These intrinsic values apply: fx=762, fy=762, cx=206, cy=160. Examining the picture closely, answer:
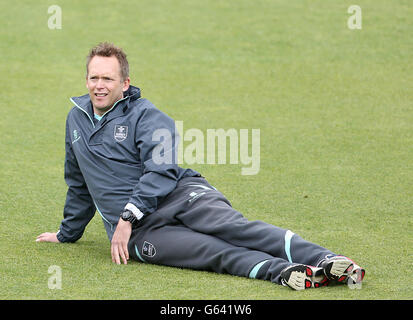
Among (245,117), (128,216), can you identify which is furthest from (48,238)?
(245,117)

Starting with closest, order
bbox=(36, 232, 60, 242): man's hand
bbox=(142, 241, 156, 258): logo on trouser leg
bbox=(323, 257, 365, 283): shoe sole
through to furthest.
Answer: bbox=(323, 257, 365, 283): shoe sole → bbox=(142, 241, 156, 258): logo on trouser leg → bbox=(36, 232, 60, 242): man's hand

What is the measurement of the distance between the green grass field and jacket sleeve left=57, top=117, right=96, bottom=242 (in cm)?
13

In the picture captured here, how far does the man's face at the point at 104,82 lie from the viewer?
4055mm

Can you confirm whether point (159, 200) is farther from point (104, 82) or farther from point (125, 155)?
point (104, 82)

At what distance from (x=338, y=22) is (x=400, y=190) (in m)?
4.89

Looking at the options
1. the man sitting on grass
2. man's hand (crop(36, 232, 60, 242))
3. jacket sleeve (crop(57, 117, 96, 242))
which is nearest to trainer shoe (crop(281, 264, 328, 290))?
the man sitting on grass

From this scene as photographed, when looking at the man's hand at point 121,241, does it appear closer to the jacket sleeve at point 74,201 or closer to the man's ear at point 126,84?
the jacket sleeve at point 74,201

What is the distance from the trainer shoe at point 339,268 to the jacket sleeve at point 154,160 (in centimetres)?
94

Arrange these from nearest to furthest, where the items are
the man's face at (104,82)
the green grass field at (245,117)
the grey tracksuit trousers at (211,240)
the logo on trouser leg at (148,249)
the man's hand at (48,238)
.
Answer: the grey tracksuit trousers at (211,240)
the green grass field at (245,117)
the logo on trouser leg at (148,249)
the man's face at (104,82)
the man's hand at (48,238)

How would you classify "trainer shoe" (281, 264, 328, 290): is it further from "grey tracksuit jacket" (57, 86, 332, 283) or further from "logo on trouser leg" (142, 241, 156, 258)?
"logo on trouser leg" (142, 241, 156, 258)

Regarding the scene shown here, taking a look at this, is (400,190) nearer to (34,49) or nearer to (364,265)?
(364,265)

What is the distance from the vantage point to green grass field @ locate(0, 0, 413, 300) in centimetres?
378

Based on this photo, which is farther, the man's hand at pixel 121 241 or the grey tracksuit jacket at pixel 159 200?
the man's hand at pixel 121 241

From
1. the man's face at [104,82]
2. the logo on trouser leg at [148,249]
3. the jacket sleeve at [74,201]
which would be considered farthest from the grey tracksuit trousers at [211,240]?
the man's face at [104,82]
